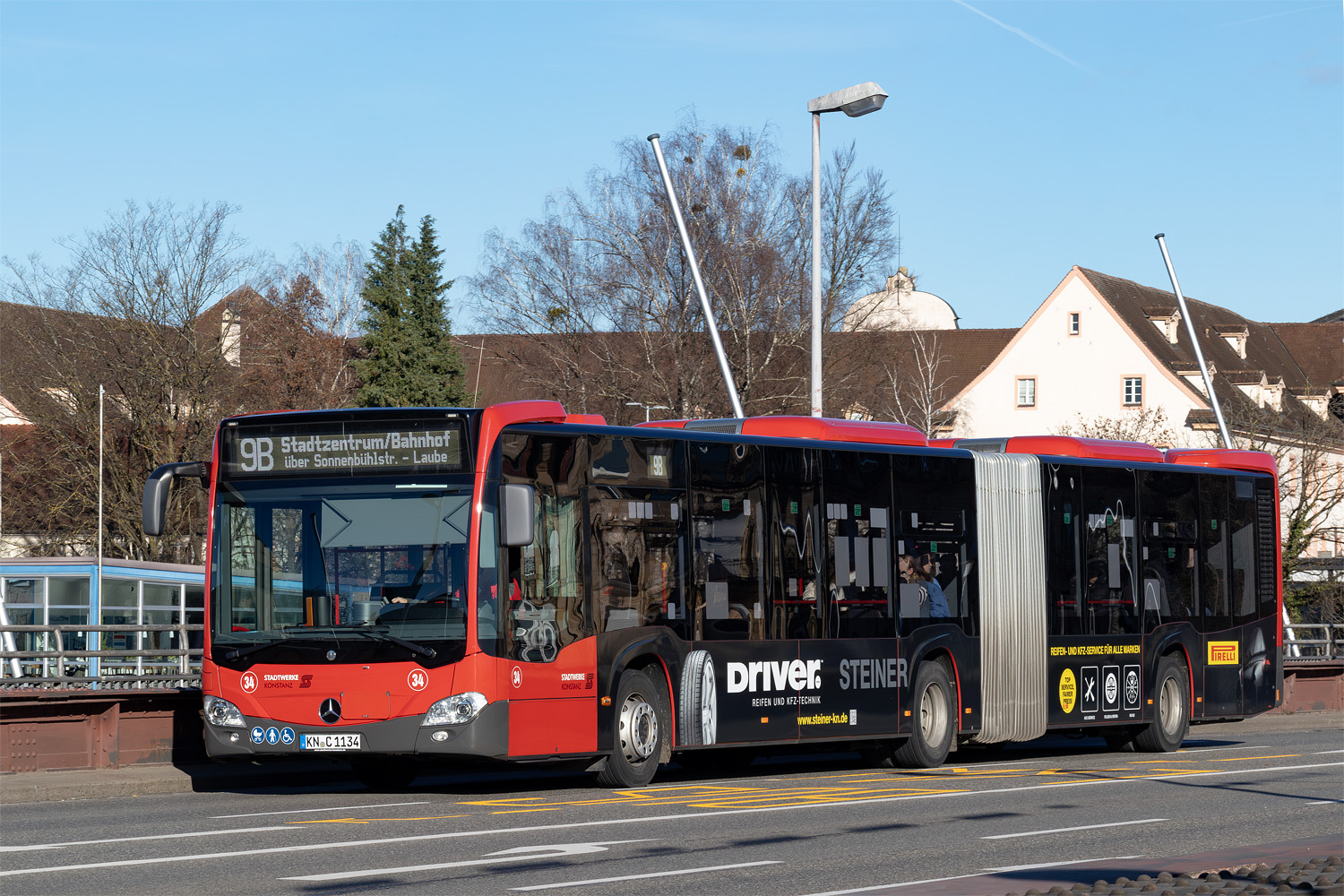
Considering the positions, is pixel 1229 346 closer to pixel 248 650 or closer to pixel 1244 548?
pixel 1244 548

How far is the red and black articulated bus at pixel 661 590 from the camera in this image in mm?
14656

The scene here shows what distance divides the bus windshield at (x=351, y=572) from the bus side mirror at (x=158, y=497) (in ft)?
2.16

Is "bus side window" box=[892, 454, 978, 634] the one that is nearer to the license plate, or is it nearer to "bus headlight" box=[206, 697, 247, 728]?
the license plate

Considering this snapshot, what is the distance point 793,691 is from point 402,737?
172 inches

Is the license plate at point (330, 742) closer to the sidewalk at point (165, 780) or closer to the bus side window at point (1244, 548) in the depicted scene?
the sidewalk at point (165, 780)

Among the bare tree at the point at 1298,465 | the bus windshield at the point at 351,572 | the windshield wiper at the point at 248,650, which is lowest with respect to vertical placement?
the windshield wiper at the point at 248,650

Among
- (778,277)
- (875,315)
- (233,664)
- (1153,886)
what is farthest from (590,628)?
(875,315)

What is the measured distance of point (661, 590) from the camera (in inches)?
643

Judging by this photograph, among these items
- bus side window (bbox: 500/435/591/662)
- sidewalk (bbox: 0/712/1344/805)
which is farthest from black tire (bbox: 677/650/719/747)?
sidewalk (bbox: 0/712/1344/805)

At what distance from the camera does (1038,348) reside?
8281cm

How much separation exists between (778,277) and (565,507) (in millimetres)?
38589

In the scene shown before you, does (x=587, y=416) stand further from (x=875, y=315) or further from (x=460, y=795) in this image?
(x=875, y=315)

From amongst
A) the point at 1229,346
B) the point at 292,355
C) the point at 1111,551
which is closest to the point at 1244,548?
the point at 1111,551

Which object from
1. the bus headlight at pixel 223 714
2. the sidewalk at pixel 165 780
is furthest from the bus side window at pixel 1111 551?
the bus headlight at pixel 223 714
